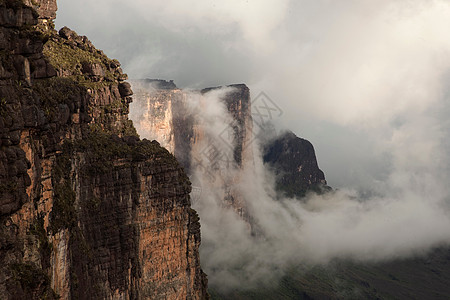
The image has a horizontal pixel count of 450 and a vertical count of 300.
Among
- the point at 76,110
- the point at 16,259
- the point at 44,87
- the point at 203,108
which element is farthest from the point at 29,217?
the point at 203,108

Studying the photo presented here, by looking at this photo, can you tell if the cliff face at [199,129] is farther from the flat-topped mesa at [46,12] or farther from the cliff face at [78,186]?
the cliff face at [78,186]

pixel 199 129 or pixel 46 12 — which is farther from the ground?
pixel 46 12

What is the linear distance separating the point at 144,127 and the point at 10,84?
10289 centimetres

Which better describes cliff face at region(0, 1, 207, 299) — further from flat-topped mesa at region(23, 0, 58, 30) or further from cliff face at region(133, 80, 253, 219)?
cliff face at region(133, 80, 253, 219)

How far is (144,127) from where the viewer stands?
130875 millimetres

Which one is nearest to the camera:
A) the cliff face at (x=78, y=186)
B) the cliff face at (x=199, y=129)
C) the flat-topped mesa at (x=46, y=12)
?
the cliff face at (x=78, y=186)

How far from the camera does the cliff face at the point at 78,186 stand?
28.3m

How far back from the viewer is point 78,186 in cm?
4731

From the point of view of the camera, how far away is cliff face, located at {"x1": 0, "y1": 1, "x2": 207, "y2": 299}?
92.7 ft

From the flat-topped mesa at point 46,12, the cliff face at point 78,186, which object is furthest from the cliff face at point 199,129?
the cliff face at point 78,186

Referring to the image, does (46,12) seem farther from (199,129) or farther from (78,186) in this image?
(199,129)

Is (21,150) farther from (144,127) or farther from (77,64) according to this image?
(144,127)

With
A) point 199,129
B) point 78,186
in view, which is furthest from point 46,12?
point 199,129

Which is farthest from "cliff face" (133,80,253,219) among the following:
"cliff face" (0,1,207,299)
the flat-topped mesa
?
"cliff face" (0,1,207,299)
